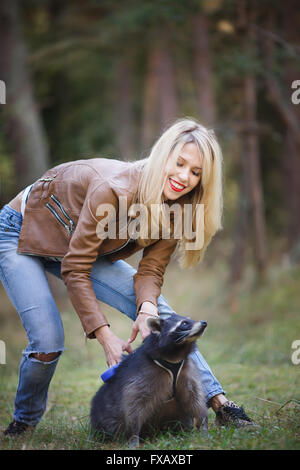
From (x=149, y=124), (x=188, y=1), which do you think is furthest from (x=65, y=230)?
(x=149, y=124)

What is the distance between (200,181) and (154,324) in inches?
38.9

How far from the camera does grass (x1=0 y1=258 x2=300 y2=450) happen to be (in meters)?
3.04

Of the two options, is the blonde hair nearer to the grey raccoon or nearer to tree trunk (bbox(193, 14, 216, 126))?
the grey raccoon

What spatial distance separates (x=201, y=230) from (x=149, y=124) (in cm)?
1237

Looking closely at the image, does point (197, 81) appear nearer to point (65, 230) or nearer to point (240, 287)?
point (240, 287)

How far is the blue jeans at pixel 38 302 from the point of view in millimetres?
3238

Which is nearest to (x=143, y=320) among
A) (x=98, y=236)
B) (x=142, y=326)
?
(x=142, y=326)

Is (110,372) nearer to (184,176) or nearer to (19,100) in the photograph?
(184,176)

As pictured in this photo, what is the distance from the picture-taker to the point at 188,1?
24.6ft

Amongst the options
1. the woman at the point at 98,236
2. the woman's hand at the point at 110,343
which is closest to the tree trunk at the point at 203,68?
the woman at the point at 98,236

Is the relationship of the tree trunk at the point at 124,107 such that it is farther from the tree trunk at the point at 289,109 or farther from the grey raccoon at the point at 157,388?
the grey raccoon at the point at 157,388

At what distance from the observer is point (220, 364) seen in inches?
218

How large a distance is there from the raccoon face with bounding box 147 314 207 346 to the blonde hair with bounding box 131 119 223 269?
0.57m

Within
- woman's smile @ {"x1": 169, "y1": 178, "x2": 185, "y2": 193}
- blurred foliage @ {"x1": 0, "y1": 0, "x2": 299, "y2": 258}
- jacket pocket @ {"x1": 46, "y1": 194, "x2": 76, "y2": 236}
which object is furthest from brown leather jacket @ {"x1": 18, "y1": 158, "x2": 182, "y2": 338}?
blurred foliage @ {"x1": 0, "y1": 0, "x2": 299, "y2": 258}
